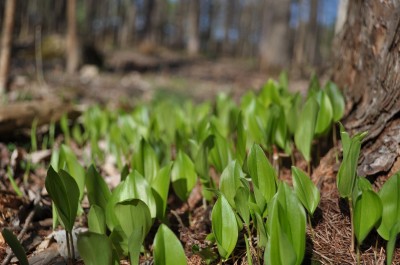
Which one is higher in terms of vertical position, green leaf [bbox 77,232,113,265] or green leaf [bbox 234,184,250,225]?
green leaf [bbox 234,184,250,225]

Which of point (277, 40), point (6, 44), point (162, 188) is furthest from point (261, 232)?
point (277, 40)

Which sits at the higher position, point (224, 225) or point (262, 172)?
point (262, 172)

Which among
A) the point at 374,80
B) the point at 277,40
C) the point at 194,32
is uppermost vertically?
the point at 194,32

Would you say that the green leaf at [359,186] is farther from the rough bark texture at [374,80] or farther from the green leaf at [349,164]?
the rough bark texture at [374,80]

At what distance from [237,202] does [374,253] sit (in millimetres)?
512

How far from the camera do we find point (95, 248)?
1.21m

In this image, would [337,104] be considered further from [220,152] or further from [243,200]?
[243,200]

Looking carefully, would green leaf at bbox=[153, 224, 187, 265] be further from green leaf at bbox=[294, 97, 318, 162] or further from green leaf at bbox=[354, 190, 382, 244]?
green leaf at bbox=[294, 97, 318, 162]

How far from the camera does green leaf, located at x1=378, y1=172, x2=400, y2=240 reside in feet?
4.20

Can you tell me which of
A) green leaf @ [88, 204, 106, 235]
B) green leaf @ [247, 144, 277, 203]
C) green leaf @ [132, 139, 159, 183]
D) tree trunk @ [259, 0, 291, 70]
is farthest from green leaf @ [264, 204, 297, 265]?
tree trunk @ [259, 0, 291, 70]

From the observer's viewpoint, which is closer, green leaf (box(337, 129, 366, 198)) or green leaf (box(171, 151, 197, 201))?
green leaf (box(337, 129, 366, 198))

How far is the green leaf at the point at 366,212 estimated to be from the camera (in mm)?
1269

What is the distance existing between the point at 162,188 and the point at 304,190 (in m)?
0.57

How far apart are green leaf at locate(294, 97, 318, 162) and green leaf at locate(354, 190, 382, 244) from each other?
56 centimetres
